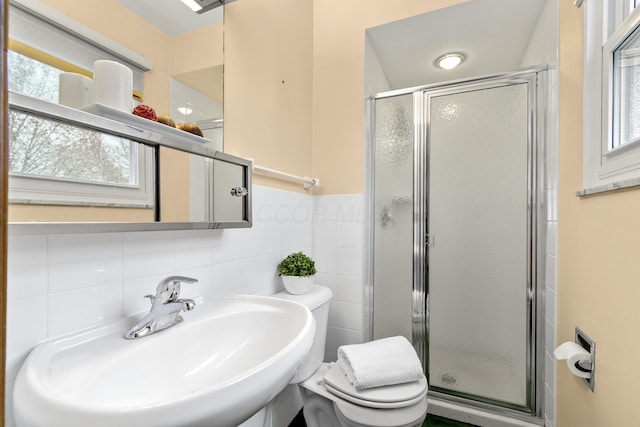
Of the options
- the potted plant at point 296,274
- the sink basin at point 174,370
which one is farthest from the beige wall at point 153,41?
the potted plant at point 296,274

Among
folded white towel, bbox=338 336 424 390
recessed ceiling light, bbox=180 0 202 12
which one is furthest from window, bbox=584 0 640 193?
recessed ceiling light, bbox=180 0 202 12

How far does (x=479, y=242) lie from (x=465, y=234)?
3.0 inches

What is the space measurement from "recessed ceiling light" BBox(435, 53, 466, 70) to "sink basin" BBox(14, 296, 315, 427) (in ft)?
6.53

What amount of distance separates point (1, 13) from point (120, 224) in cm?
52

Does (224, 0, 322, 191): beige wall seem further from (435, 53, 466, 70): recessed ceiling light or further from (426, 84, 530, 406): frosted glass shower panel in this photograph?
(435, 53, 466, 70): recessed ceiling light

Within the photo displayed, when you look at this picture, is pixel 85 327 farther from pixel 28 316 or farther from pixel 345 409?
pixel 345 409

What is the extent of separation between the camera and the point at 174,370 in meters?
0.68

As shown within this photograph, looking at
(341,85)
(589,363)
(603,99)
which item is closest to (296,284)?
(589,363)

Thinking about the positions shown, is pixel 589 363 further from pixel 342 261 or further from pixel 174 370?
pixel 174 370

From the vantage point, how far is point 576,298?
104 cm

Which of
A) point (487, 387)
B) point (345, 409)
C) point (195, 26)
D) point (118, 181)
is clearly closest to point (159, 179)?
point (118, 181)

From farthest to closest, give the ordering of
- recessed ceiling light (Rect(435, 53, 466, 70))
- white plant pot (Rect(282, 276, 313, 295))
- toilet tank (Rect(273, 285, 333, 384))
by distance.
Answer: recessed ceiling light (Rect(435, 53, 466, 70)), white plant pot (Rect(282, 276, 313, 295)), toilet tank (Rect(273, 285, 333, 384))

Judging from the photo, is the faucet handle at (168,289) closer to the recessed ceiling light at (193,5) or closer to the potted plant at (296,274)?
the potted plant at (296,274)

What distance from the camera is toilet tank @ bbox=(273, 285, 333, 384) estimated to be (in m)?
1.18
